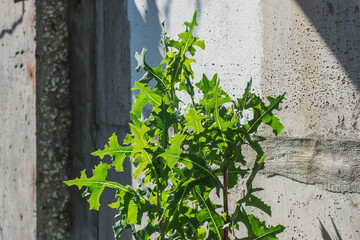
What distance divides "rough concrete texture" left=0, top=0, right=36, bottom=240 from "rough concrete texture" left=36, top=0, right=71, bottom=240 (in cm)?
5

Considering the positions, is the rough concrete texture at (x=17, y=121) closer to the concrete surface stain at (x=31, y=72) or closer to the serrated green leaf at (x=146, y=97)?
the concrete surface stain at (x=31, y=72)

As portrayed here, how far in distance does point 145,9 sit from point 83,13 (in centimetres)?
75

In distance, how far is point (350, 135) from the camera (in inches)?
70.0

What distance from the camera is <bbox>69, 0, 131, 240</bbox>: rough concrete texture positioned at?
3.02 metres

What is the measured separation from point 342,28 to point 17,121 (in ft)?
8.27

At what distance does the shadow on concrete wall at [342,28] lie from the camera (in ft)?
5.73

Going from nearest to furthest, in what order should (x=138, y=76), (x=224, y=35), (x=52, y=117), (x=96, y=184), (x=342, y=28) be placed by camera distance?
(x=96, y=184) < (x=342, y=28) < (x=224, y=35) < (x=138, y=76) < (x=52, y=117)

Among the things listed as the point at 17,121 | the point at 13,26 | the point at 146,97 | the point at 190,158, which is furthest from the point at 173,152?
the point at 13,26

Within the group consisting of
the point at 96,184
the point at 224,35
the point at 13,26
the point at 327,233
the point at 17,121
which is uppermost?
the point at 13,26

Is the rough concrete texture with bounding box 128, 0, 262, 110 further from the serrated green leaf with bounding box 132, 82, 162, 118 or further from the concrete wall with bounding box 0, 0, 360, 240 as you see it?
the serrated green leaf with bounding box 132, 82, 162, 118

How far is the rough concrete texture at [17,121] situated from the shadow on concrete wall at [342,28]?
2.15 m

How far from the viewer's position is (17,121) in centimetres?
349

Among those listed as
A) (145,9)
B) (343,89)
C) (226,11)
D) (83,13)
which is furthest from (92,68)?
(343,89)

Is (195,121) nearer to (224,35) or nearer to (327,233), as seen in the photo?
(327,233)
